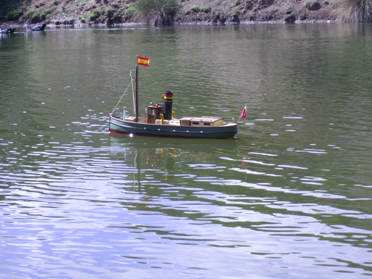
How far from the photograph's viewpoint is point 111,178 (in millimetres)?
18328

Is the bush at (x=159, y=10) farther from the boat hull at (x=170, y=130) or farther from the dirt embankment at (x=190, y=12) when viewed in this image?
the boat hull at (x=170, y=130)

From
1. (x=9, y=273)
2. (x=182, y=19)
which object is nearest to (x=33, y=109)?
(x=9, y=273)

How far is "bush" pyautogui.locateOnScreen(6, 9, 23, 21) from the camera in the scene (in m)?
124

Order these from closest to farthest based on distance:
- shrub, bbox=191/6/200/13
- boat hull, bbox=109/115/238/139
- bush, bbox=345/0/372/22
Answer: boat hull, bbox=109/115/238/139 → bush, bbox=345/0/372/22 → shrub, bbox=191/6/200/13

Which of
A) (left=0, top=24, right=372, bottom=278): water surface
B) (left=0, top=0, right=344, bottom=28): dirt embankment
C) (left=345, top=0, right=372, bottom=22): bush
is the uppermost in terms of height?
(left=0, top=0, right=344, bottom=28): dirt embankment

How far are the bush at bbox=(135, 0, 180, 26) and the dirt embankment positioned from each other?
1710 millimetres

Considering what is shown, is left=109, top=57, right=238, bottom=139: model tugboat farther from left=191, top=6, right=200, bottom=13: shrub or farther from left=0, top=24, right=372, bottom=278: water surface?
left=191, top=6, right=200, bottom=13: shrub

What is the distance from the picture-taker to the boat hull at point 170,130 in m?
22.9

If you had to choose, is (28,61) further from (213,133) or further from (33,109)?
(213,133)

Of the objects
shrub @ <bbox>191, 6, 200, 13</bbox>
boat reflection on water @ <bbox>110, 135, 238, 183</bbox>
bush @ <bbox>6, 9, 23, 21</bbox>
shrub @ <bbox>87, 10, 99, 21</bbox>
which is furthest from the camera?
bush @ <bbox>6, 9, 23, 21</bbox>

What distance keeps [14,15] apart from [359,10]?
270ft

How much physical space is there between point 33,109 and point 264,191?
19.0 metres

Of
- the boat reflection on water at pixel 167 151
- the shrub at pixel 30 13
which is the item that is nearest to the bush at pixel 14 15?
the shrub at pixel 30 13

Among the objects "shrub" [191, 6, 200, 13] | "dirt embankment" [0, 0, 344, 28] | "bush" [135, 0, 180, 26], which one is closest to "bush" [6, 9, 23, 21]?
"dirt embankment" [0, 0, 344, 28]
